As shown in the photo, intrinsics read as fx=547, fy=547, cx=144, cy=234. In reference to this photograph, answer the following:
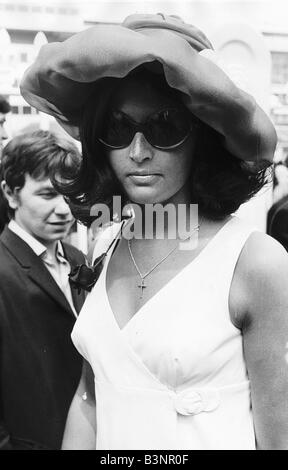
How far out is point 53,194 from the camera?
1733 mm

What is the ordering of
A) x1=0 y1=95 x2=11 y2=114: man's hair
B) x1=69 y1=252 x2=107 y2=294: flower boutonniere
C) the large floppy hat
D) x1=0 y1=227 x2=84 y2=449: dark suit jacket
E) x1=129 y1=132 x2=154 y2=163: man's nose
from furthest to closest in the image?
x1=0 y1=95 x2=11 y2=114: man's hair, x1=0 y1=227 x2=84 y2=449: dark suit jacket, x1=69 y1=252 x2=107 y2=294: flower boutonniere, x1=129 y1=132 x2=154 y2=163: man's nose, the large floppy hat

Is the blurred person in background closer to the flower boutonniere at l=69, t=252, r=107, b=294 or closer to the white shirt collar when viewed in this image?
the white shirt collar

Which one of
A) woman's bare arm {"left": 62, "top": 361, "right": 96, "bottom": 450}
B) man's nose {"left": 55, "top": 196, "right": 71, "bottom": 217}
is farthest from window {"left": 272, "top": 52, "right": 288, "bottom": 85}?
woman's bare arm {"left": 62, "top": 361, "right": 96, "bottom": 450}

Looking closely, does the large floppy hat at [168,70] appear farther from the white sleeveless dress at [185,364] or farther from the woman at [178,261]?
the white sleeveless dress at [185,364]

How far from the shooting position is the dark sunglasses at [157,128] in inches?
46.1

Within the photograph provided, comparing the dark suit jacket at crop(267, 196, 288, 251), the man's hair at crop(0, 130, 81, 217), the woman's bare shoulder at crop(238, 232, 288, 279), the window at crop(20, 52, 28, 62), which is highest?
the window at crop(20, 52, 28, 62)

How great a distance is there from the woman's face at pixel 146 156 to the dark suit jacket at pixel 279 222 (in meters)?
0.62

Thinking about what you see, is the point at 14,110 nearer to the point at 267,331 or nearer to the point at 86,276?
the point at 86,276

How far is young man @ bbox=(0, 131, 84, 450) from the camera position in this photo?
167cm

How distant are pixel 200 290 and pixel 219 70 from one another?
452mm

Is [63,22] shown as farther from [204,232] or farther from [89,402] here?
[89,402]

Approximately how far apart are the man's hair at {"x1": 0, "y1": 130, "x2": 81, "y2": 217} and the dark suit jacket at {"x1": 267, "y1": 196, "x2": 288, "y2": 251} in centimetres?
65

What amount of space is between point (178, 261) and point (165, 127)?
30 centimetres
